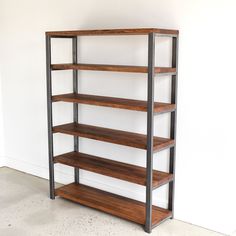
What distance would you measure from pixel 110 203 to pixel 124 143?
2.15ft

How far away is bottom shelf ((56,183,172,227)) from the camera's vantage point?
10.2 ft

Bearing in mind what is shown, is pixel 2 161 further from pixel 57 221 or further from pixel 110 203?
pixel 110 203

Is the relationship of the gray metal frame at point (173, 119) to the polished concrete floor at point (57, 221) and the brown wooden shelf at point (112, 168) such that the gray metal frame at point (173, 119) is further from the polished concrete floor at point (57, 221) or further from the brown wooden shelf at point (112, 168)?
the polished concrete floor at point (57, 221)

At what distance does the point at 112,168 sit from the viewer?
329 cm

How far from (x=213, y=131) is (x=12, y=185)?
226 centimetres

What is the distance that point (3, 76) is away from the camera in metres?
4.43

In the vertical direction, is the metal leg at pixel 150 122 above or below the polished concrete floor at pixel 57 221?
above

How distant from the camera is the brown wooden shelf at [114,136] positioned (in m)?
2.95

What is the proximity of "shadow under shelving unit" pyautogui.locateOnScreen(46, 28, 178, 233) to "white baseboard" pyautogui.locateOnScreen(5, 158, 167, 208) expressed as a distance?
5 cm

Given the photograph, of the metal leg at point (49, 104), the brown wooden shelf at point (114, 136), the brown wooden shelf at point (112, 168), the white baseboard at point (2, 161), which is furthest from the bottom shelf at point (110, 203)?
the white baseboard at point (2, 161)

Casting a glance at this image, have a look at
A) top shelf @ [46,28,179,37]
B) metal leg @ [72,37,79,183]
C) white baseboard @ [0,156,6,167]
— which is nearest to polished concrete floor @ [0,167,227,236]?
metal leg @ [72,37,79,183]

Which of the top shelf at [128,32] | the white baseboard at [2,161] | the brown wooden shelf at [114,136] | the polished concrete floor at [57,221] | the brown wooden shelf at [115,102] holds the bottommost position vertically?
the polished concrete floor at [57,221]

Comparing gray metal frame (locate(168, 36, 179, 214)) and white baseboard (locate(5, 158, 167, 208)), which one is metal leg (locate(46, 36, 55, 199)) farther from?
gray metal frame (locate(168, 36, 179, 214))

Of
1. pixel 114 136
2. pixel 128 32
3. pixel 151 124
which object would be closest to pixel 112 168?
pixel 114 136
